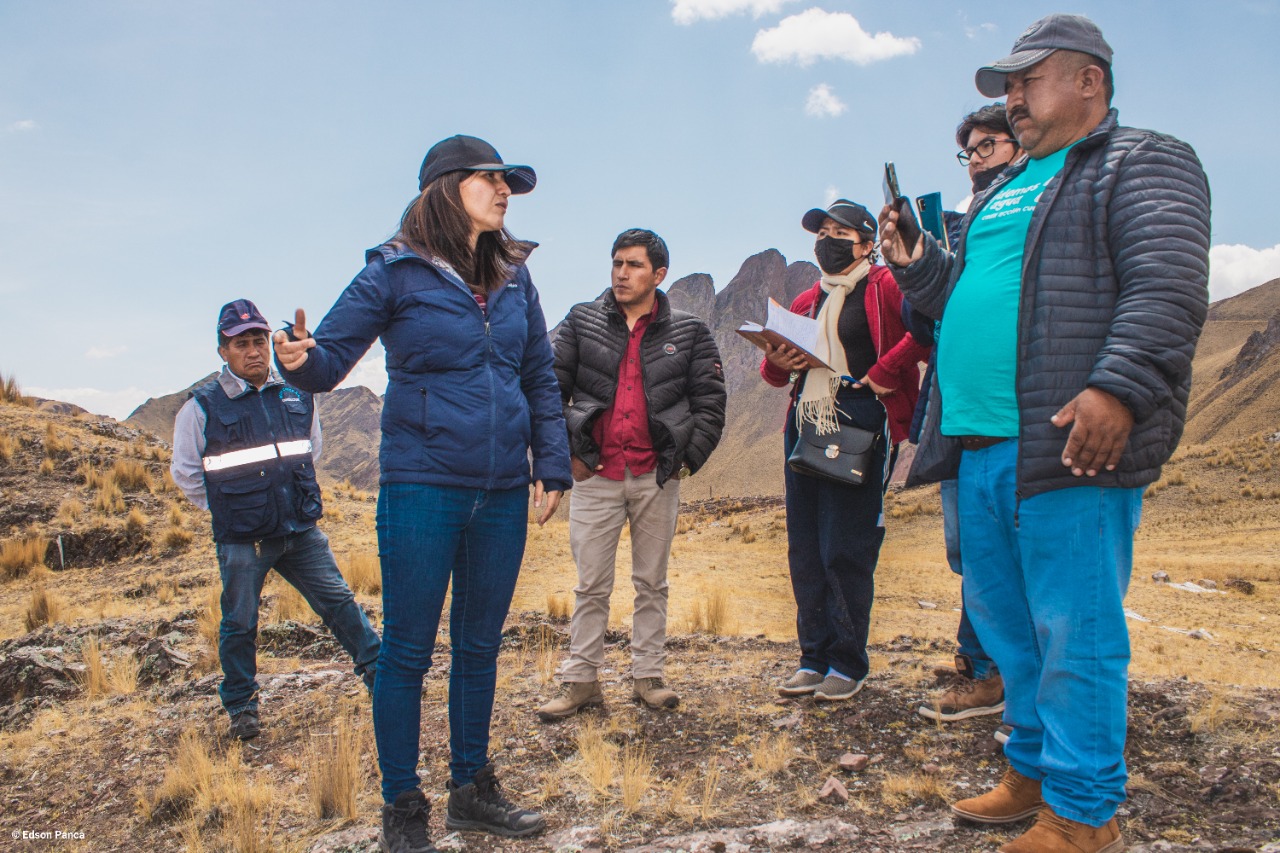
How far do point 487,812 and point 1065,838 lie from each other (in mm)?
1885

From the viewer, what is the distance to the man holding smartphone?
87.4 inches

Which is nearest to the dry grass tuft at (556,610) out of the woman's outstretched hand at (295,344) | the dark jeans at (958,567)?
the dark jeans at (958,567)

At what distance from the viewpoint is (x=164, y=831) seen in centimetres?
338

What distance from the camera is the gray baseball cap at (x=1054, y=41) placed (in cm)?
244

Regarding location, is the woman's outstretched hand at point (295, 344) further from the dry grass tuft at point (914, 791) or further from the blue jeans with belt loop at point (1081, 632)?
the dry grass tuft at point (914, 791)

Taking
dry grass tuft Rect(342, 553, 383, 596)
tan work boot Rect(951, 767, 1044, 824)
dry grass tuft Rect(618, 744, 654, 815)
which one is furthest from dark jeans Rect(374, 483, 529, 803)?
dry grass tuft Rect(342, 553, 383, 596)

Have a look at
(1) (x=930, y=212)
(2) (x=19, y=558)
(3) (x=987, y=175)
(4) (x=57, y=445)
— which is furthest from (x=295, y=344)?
(4) (x=57, y=445)

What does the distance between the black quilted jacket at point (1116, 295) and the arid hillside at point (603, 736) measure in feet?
4.17

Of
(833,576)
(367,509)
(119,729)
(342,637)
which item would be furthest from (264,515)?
(367,509)

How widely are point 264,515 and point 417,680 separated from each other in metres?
2.24

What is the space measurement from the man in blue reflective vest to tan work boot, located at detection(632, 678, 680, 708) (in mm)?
1613

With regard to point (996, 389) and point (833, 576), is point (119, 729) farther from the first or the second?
point (996, 389)

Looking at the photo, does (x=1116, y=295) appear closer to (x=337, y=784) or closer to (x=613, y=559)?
(x=613, y=559)

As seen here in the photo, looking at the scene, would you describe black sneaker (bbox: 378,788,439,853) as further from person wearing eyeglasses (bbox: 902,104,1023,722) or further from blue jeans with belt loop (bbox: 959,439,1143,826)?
person wearing eyeglasses (bbox: 902,104,1023,722)
